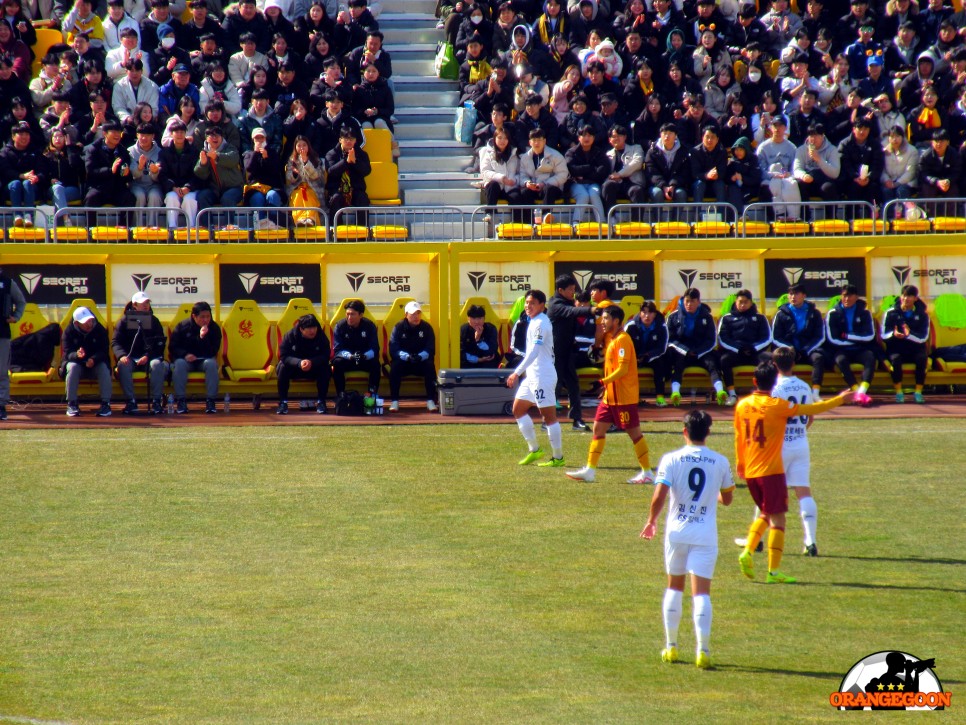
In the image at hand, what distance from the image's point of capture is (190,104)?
21.6 meters

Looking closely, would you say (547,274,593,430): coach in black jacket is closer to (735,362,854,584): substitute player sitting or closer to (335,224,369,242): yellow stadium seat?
(335,224,369,242): yellow stadium seat

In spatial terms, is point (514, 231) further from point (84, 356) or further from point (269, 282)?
point (84, 356)

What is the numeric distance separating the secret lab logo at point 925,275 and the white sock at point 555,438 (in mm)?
8523

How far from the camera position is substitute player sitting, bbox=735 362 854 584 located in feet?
33.1

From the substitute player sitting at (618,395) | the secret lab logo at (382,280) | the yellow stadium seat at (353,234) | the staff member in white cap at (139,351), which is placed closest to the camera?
the substitute player sitting at (618,395)

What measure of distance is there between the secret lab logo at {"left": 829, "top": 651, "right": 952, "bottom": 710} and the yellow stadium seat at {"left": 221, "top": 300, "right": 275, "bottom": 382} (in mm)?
13051

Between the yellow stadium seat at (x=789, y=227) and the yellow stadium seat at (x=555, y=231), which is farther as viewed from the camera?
the yellow stadium seat at (x=789, y=227)

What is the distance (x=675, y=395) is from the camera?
19.6 meters

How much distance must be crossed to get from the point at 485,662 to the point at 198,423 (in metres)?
10.6

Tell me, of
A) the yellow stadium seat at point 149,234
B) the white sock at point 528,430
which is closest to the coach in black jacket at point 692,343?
the white sock at point 528,430

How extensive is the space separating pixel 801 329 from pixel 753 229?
6.66ft

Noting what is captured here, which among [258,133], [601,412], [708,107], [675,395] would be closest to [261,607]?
[601,412]

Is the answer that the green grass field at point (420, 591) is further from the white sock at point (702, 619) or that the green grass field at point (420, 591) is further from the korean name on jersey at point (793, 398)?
the korean name on jersey at point (793, 398)

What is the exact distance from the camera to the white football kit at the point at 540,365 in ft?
48.2
